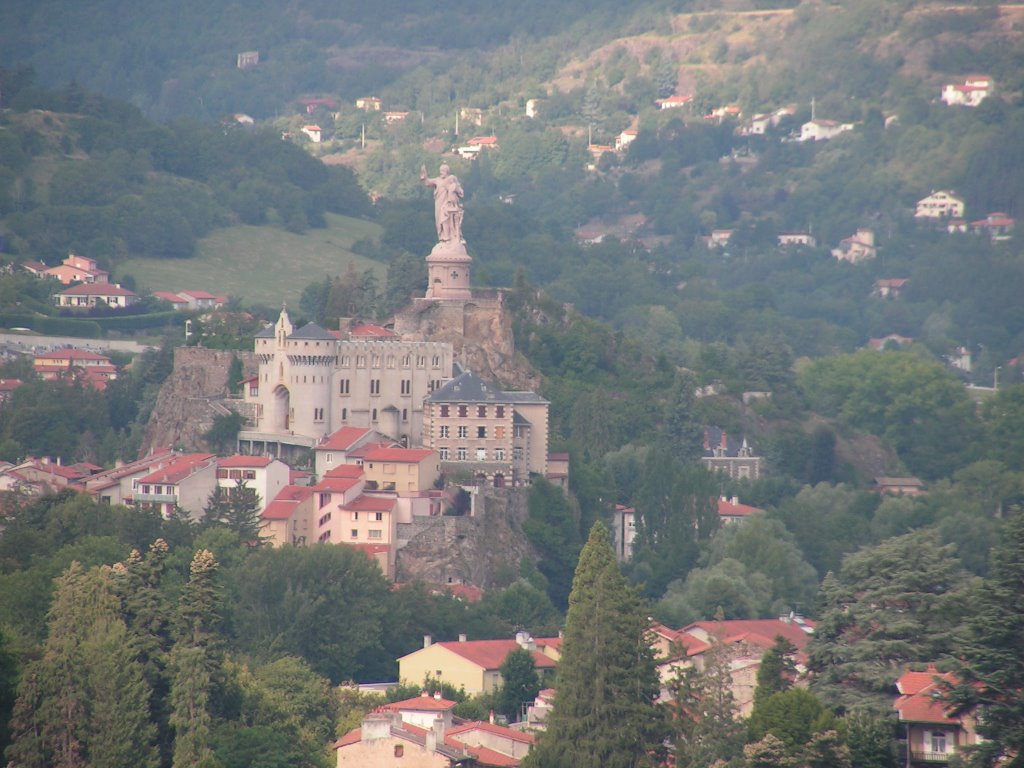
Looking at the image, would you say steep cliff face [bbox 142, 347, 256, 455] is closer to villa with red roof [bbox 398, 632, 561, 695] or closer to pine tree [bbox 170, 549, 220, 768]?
villa with red roof [bbox 398, 632, 561, 695]

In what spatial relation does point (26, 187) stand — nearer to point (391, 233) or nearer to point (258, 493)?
point (391, 233)

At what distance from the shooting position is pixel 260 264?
503 ft

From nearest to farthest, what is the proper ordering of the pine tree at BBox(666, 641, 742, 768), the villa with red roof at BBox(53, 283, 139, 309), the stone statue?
the pine tree at BBox(666, 641, 742, 768) < the stone statue < the villa with red roof at BBox(53, 283, 139, 309)

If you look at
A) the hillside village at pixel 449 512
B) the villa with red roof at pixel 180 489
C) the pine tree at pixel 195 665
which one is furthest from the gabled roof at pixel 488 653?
→ the villa with red roof at pixel 180 489

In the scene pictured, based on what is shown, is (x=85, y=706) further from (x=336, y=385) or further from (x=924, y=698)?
(x=336, y=385)

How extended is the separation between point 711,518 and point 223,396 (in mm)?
18880

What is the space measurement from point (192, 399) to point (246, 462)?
33.7 feet

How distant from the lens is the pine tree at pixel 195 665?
59.9m

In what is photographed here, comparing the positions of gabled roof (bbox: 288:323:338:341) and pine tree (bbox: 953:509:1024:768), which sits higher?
gabled roof (bbox: 288:323:338:341)

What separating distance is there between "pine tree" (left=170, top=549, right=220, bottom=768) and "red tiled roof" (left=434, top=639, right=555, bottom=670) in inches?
405

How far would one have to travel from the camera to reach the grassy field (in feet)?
476

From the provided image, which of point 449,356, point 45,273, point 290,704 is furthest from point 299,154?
point 290,704

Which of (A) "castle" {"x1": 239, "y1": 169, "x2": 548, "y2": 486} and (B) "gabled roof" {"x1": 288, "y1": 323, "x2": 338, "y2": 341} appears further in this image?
(B) "gabled roof" {"x1": 288, "y1": 323, "x2": 338, "y2": 341}

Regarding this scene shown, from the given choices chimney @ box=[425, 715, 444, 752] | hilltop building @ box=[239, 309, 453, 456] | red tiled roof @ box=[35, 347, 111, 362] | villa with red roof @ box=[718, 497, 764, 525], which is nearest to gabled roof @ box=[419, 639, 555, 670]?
chimney @ box=[425, 715, 444, 752]
